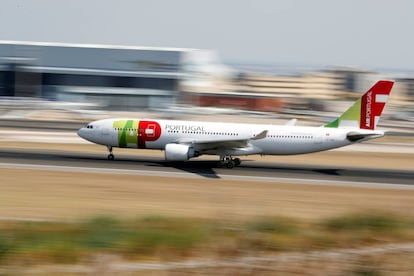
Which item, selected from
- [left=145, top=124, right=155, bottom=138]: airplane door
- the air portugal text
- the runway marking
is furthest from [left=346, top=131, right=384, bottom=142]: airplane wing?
[left=145, top=124, right=155, bottom=138]: airplane door

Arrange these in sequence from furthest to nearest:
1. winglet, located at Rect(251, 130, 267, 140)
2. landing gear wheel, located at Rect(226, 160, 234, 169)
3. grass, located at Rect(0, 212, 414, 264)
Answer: landing gear wheel, located at Rect(226, 160, 234, 169) → winglet, located at Rect(251, 130, 267, 140) → grass, located at Rect(0, 212, 414, 264)

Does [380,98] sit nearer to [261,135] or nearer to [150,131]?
[261,135]

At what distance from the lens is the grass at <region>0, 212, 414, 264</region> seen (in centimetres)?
1567

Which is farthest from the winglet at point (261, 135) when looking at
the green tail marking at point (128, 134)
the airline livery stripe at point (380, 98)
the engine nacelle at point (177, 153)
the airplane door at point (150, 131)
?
the airline livery stripe at point (380, 98)

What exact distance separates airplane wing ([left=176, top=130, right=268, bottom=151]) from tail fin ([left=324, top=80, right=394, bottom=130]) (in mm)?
5778

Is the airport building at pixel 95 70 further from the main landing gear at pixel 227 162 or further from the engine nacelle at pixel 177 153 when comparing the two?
the engine nacelle at pixel 177 153

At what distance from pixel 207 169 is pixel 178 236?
76.3ft

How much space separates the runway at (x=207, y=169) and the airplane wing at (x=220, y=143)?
1253 millimetres

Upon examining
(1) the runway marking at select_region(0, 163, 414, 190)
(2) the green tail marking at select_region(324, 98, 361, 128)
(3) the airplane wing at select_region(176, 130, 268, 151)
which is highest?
(2) the green tail marking at select_region(324, 98, 361, 128)

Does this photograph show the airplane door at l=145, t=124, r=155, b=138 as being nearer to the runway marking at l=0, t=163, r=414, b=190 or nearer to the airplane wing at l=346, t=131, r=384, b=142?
the runway marking at l=0, t=163, r=414, b=190

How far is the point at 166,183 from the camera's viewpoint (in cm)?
3441

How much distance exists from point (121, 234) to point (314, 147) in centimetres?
2654

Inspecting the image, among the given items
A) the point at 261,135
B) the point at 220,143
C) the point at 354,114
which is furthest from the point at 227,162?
the point at 354,114

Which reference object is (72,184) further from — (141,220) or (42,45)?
(42,45)
